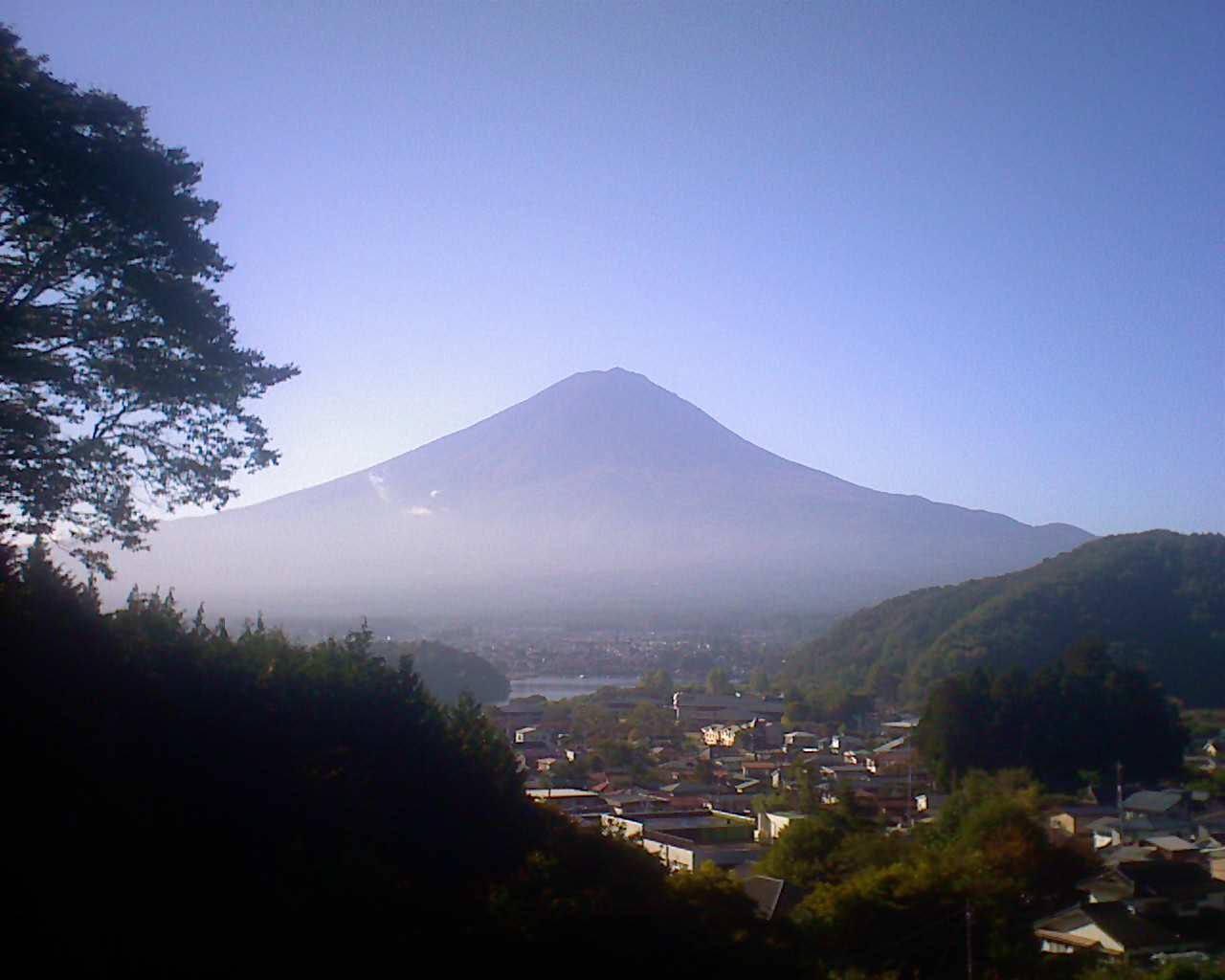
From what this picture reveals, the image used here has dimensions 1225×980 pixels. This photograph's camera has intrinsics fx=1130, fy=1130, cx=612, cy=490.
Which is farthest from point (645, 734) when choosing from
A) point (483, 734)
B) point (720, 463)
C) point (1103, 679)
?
point (720, 463)

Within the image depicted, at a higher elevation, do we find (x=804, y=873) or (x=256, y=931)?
(x=256, y=931)

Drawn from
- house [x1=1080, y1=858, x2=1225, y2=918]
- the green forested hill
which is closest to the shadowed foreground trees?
house [x1=1080, y1=858, x2=1225, y2=918]

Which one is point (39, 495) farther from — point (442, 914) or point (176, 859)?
point (442, 914)

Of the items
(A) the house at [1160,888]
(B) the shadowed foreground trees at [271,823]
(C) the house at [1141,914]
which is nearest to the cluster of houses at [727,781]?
(B) the shadowed foreground trees at [271,823]

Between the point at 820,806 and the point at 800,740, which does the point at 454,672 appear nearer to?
the point at 820,806

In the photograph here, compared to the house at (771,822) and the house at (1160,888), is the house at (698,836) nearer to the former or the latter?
the house at (771,822)
